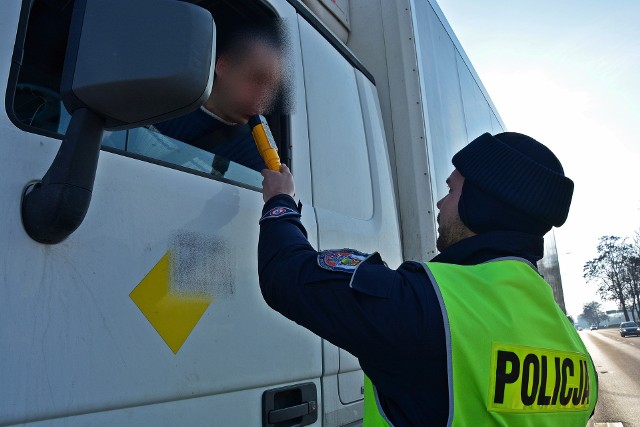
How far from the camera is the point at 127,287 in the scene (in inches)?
38.4

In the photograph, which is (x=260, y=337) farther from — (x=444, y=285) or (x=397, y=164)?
(x=397, y=164)

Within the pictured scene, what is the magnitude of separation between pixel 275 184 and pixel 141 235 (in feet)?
1.39

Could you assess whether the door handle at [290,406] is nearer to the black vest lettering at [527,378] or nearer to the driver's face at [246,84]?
the black vest lettering at [527,378]

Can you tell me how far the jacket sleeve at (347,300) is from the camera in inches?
40.4

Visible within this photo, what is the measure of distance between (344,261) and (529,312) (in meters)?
0.44

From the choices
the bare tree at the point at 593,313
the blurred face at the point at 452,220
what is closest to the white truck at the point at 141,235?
the blurred face at the point at 452,220

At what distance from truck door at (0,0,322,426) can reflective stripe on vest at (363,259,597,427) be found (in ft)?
1.25

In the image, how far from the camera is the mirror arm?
825 millimetres

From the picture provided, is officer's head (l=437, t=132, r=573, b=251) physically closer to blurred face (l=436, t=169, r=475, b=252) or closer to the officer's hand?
blurred face (l=436, t=169, r=475, b=252)

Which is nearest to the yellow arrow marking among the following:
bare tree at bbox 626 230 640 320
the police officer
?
the police officer

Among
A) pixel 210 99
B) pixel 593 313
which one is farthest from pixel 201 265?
pixel 593 313

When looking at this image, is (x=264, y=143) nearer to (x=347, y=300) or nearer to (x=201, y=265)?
(x=201, y=265)

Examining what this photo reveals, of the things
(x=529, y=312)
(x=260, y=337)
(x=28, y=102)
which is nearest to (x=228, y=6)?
(x=28, y=102)

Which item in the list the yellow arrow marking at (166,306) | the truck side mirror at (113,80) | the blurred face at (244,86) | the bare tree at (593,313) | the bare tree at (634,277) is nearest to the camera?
the truck side mirror at (113,80)
